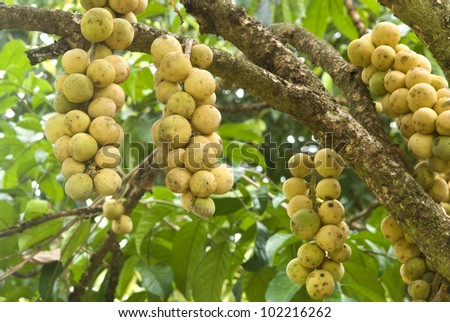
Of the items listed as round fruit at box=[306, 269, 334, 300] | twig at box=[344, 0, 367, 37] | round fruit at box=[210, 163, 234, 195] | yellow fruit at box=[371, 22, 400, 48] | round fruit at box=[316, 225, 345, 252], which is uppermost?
yellow fruit at box=[371, 22, 400, 48]

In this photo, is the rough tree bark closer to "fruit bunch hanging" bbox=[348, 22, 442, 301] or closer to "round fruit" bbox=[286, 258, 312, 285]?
"fruit bunch hanging" bbox=[348, 22, 442, 301]

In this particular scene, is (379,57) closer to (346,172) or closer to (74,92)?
(74,92)

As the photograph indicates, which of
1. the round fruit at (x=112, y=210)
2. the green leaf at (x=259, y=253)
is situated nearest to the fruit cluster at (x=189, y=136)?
the round fruit at (x=112, y=210)

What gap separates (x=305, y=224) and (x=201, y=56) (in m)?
0.42

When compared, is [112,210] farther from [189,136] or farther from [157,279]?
[189,136]

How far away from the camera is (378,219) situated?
99.6 inches

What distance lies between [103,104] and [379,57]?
711 mm

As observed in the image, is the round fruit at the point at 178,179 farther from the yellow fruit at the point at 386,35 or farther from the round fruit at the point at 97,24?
the yellow fruit at the point at 386,35

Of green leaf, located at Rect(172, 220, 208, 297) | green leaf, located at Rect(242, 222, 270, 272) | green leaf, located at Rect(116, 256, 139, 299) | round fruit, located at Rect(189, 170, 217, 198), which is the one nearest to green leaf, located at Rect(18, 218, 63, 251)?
green leaf, located at Rect(116, 256, 139, 299)

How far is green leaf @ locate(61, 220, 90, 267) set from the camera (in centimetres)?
205

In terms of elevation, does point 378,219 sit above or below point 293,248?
below

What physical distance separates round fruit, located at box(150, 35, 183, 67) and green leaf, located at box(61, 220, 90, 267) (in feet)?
3.30

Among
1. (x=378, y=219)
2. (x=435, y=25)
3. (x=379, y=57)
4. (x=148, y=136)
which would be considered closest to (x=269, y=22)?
(x=148, y=136)

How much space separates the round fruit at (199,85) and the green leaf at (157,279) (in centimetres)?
100
